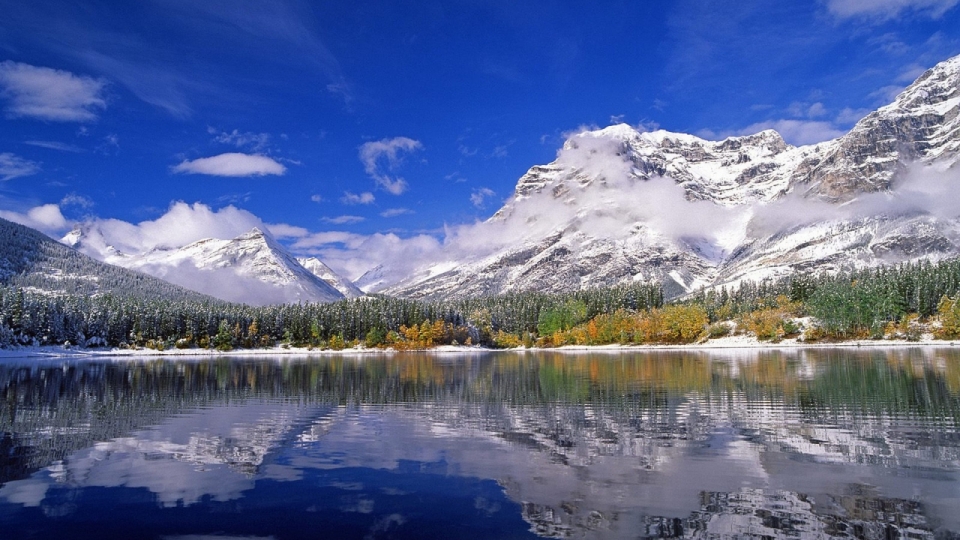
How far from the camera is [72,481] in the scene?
79.9 ft

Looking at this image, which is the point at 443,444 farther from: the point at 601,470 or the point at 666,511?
the point at 666,511

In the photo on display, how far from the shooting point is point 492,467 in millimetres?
26875

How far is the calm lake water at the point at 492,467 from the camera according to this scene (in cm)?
1916

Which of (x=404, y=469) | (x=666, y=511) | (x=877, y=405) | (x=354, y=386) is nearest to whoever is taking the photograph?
(x=666, y=511)

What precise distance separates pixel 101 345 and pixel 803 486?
741 ft

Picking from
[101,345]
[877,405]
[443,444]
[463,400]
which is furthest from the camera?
[101,345]

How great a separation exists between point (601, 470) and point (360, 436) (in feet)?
52.1

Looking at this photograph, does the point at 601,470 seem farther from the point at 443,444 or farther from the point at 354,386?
the point at 354,386

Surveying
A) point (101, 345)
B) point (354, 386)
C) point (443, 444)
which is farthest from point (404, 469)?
point (101, 345)

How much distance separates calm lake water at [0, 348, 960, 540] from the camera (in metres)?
19.2

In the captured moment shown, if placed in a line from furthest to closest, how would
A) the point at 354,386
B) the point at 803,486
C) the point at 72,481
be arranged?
the point at 354,386, the point at 72,481, the point at 803,486

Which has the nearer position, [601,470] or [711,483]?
[711,483]

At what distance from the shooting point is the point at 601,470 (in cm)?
2570

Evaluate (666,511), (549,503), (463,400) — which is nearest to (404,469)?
(549,503)
